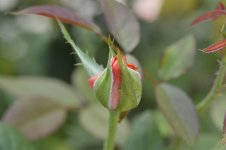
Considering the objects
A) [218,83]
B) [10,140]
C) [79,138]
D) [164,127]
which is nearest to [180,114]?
[218,83]

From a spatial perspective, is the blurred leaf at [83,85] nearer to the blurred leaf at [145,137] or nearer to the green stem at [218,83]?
the blurred leaf at [145,137]

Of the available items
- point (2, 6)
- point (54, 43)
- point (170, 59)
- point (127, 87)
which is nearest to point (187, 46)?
point (170, 59)

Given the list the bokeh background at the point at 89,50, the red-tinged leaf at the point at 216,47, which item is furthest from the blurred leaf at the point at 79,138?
the red-tinged leaf at the point at 216,47

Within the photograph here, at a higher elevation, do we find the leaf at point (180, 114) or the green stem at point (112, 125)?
the green stem at point (112, 125)

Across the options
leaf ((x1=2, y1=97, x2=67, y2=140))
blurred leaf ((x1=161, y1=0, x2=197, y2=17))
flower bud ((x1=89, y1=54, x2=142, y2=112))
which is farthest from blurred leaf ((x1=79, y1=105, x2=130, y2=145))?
blurred leaf ((x1=161, y1=0, x2=197, y2=17))

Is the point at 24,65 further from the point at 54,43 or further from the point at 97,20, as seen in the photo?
the point at 97,20

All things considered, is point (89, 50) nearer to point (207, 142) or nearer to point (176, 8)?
point (176, 8)
